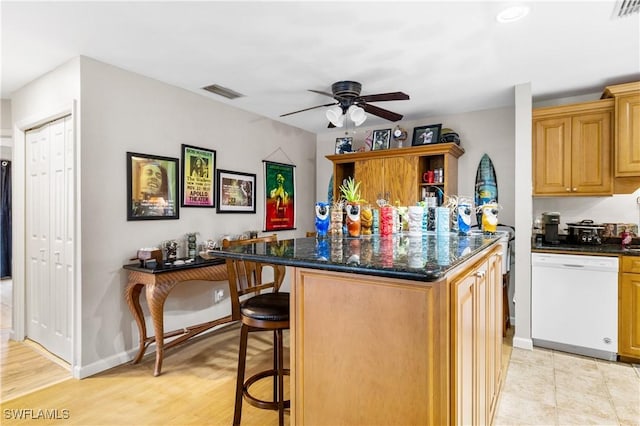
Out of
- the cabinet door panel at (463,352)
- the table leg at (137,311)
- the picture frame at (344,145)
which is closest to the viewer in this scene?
the cabinet door panel at (463,352)

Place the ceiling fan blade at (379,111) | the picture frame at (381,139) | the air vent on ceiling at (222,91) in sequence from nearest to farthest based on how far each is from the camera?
the ceiling fan blade at (379,111) < the air vent on ceiling at (222,91) < the picture frame at (381,139)

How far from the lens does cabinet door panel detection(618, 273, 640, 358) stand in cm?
285

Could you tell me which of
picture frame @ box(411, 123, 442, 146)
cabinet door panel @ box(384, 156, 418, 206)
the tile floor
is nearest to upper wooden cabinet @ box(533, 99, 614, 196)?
picture frame @ box(411, 123, 442, 146)

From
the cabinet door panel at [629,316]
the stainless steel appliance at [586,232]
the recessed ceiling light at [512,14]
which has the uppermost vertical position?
the recessed ceiling light at [512,14]

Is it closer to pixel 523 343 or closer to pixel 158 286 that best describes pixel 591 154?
pixel 523 343

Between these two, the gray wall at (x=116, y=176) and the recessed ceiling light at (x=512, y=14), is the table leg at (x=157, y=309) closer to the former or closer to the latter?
the gray wall at (x=116, y=176)

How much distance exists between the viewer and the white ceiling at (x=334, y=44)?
2.09 meters

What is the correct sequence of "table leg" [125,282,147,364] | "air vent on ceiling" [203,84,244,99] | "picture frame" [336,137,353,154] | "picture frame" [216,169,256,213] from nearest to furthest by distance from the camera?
"table leg" [125,282,147,364]
"air vent on ceiling" [203,84,244,99]
"picture frame" [216,169,256,213]
"picture frame" [336,137,353,154]

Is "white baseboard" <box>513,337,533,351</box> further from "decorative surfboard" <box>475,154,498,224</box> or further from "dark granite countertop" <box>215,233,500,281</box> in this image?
"dark granite countertop" <box>215,233,500,281</box>

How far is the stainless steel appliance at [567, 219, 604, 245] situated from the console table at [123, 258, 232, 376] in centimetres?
346

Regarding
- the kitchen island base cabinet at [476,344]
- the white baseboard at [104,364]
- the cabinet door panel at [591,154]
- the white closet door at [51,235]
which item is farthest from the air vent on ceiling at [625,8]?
the white baseboard at [104,364]

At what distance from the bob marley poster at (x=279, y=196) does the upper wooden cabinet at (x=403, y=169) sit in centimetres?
77

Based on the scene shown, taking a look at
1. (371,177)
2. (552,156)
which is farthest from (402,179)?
(552,156)

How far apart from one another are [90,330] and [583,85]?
4860 millimetres
